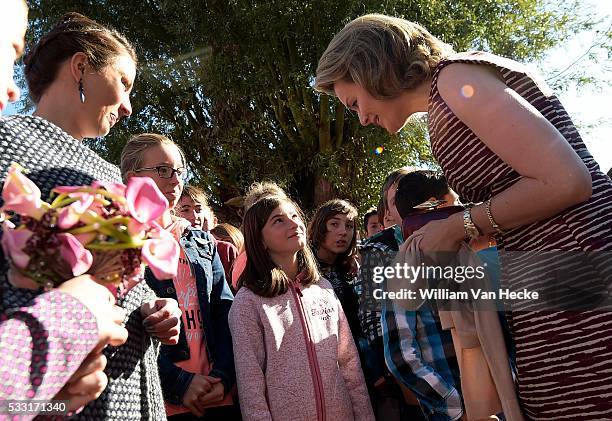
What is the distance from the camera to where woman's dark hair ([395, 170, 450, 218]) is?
2909 mm

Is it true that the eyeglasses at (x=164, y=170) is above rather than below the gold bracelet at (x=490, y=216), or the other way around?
above

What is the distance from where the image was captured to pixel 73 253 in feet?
3.62

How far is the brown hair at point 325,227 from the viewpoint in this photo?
4.41 metres

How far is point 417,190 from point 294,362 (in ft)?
3.56

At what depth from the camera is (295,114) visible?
11453 mm

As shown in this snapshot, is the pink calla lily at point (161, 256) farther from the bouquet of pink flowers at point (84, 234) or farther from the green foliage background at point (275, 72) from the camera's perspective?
the green foliage background at point (275, 72)

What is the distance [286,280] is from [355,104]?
136cm

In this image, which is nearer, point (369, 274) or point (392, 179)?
point (369, 274)

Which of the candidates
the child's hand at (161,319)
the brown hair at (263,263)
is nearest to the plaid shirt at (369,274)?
the brown hair at (263,263)

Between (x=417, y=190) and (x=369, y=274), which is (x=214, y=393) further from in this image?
(x=417, y=190)

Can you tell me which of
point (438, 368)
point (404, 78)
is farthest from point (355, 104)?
point (438, 368)

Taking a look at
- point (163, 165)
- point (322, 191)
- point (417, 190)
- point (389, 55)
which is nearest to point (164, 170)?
point (163, 165)

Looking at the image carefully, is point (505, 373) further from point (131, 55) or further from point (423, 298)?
point (131, 55)

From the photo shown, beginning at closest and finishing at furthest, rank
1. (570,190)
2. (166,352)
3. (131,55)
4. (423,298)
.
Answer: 1. (570,190)
2. (131,55)
3. (423,298)
4. (166,352)
